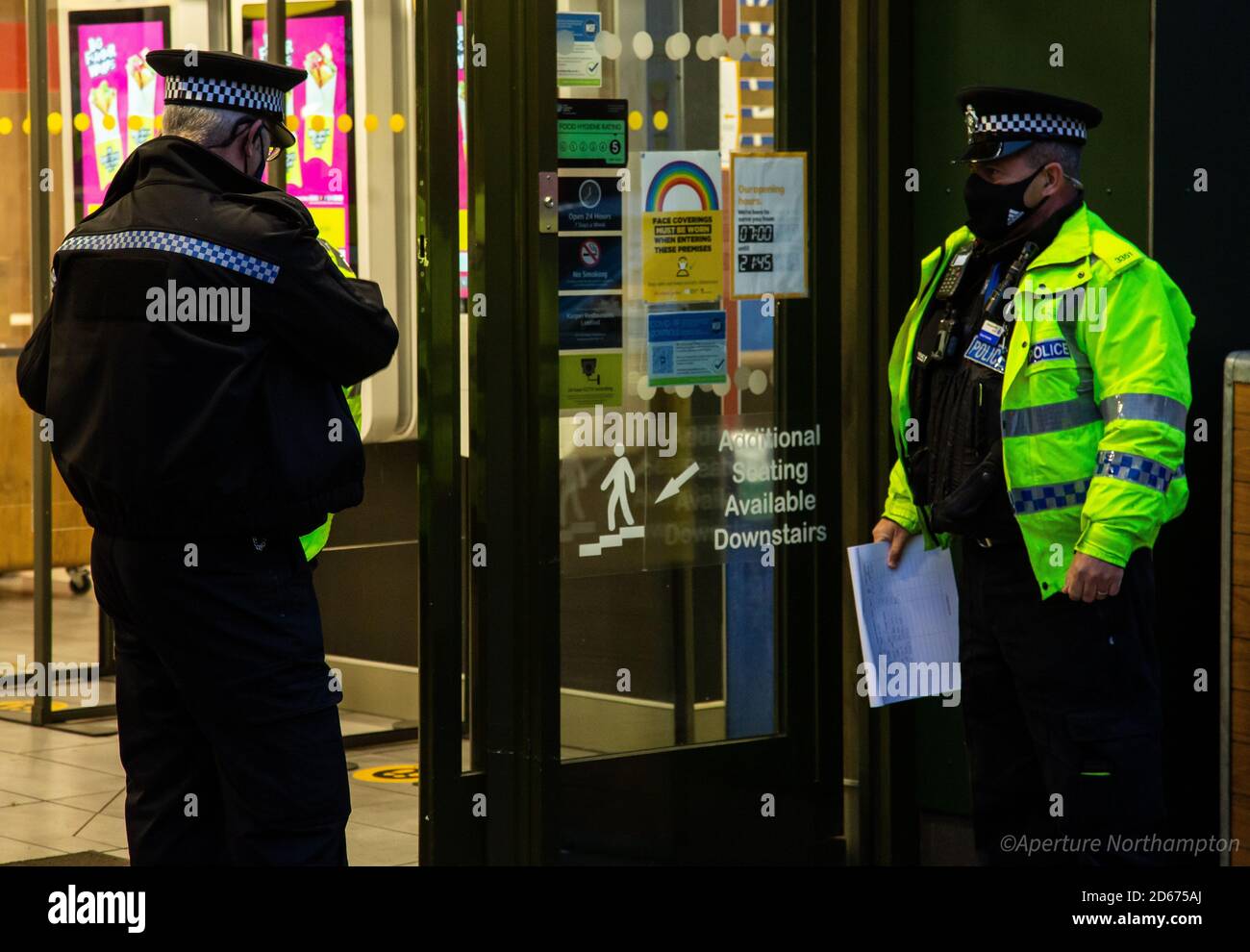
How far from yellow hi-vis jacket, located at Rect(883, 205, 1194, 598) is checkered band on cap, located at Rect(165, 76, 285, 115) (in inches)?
63.8

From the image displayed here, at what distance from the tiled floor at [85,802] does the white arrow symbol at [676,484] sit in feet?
4.34

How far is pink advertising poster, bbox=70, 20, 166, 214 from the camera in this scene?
24.6 feet

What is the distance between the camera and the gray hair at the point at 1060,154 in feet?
14.1

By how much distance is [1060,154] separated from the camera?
14.1ft

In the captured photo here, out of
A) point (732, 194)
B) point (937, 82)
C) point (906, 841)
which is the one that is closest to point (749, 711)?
point (906, 841)

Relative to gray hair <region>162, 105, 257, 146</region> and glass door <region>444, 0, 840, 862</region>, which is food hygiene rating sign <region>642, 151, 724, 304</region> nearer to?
glass door <region>444, 0, 840, 862</region>

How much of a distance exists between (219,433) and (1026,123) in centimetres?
189

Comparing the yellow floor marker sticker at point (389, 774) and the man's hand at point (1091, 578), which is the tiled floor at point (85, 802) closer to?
the yellow floor marker sticker at point (389, 774)

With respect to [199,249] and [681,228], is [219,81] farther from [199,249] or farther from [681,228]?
[681,228]

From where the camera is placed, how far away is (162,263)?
11.6 feet
